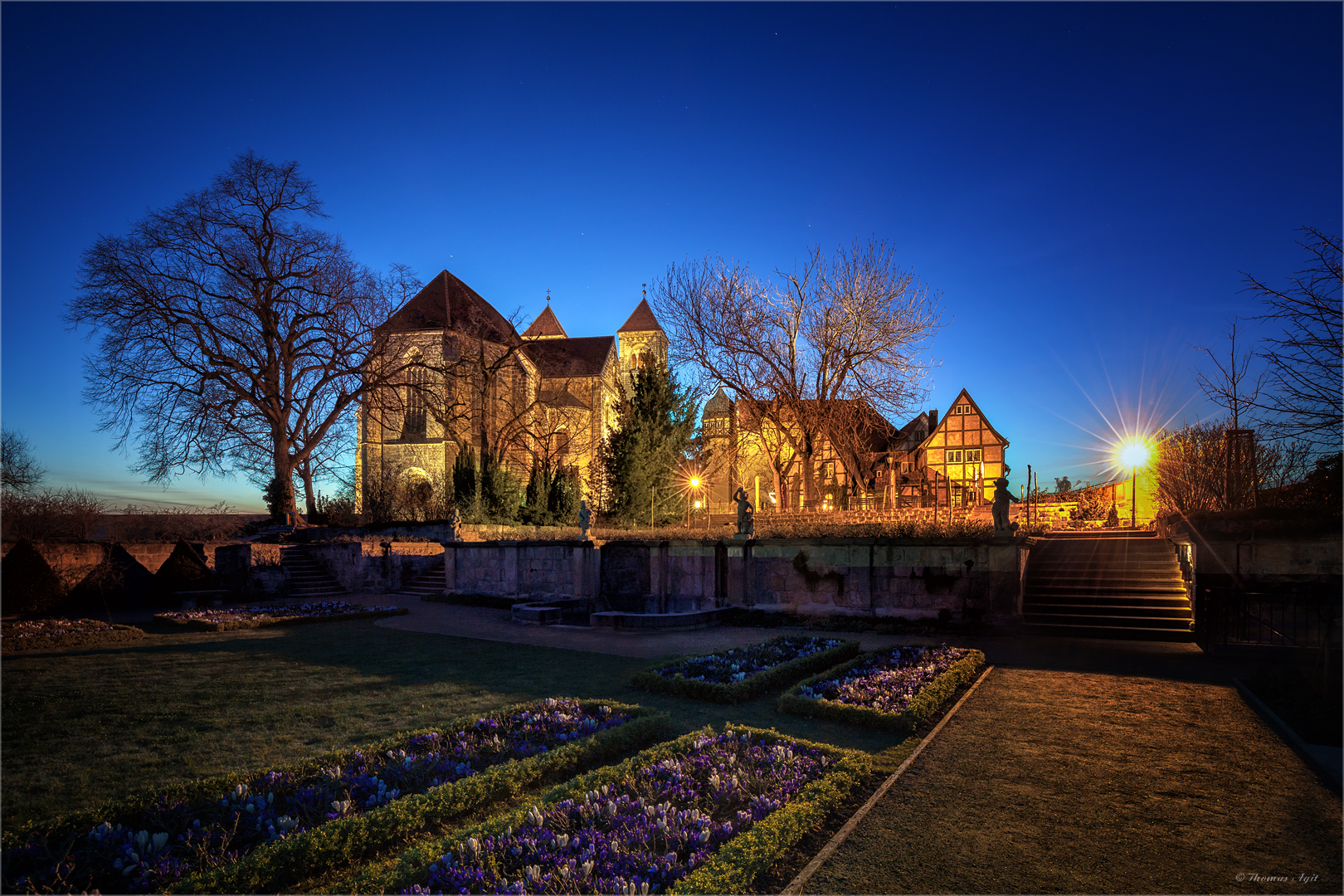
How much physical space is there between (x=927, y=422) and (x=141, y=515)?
131 feet

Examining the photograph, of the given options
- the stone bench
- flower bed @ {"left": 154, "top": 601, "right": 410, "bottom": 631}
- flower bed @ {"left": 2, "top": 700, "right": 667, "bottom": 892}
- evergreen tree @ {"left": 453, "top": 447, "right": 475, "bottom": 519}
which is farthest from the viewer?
evergreen tree @ {"left": 453, "top": 447, "right": 475, "bottom": 519}

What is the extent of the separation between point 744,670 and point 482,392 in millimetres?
25064

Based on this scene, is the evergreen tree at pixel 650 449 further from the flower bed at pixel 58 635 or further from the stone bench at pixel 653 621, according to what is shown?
the flower bed at pixel 58 635

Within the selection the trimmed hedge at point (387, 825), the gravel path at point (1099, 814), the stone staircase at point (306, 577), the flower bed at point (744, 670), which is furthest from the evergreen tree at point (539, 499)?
the gravel path at point (1099, 814)

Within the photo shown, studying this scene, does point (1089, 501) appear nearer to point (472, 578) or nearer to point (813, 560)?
point (813, 560)

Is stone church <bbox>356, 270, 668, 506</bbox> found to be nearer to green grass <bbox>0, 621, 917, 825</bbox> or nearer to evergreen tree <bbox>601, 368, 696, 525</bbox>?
evergreen tree <bbox>601, 368, 696, 525</bbox>

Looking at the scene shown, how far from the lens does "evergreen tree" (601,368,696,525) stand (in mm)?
24438

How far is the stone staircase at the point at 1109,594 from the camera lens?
36.7ft

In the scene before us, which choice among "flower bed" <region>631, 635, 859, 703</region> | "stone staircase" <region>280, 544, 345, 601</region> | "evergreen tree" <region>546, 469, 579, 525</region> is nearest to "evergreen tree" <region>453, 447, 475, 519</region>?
"evergreen tree" <region>546, 469, 579, 525</region>

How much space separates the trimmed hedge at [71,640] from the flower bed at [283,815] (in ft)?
32.6

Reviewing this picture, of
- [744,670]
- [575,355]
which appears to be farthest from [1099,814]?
[575,355]

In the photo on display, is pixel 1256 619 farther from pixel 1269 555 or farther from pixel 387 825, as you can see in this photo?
pixel 387 825

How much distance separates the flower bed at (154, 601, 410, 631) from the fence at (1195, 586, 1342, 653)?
15811 millimetres

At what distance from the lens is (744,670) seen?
8359 mm
